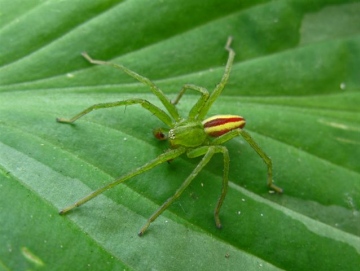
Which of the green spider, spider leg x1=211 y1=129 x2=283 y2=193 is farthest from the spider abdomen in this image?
spider leg x1=211 y1=129 x2=283 y2=193

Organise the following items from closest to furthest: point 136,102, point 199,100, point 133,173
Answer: point 133,173
point 136,102
point 199,100

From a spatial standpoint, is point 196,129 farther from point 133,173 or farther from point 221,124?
point 133,173

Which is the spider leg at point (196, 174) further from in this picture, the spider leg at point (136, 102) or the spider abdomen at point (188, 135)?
the spider leg at point (136, 102)

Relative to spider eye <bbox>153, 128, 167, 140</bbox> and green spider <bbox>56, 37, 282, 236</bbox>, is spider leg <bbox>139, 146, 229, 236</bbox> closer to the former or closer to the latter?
green spider <bbox>56, 37, 282, 236</bbox>

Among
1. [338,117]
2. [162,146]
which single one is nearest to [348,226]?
[338,117]

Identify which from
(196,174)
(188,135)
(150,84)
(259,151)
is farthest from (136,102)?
(259,151)
